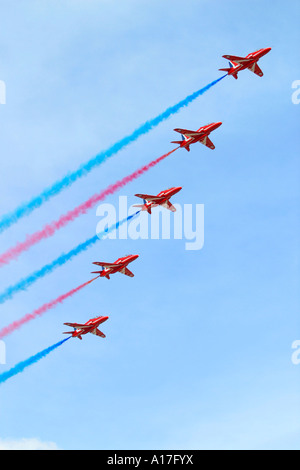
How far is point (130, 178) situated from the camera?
6171 inches

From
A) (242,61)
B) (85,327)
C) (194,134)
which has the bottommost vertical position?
(85,327)

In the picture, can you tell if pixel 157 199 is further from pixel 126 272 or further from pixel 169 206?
pixel 126 272

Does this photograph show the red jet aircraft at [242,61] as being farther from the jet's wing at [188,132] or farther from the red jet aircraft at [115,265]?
the red jet aircraft at [115,265]

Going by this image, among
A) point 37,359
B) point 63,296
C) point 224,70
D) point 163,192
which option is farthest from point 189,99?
point 37,359

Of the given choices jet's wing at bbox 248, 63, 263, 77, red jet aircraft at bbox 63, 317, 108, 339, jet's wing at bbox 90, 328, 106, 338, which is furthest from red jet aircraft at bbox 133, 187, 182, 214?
jet's wing at bbox 248, 63, 263, 77

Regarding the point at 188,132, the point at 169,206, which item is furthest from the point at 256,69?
the point at 169,206

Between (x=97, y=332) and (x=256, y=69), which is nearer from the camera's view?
(x=256, y=69)
